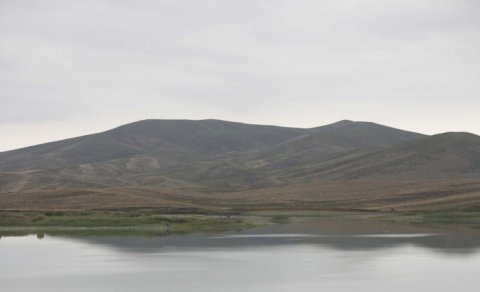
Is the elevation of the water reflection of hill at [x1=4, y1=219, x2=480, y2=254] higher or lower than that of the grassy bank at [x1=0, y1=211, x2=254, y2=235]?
lower

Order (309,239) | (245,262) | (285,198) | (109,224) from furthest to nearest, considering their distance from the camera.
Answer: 1. (285,198)
2. (109,224)
3. (309,239)
4. (245,262)

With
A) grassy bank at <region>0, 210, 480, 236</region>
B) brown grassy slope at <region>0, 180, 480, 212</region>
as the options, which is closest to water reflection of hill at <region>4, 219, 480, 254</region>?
grassy bank at <region>0, 210, 480, 236</region>

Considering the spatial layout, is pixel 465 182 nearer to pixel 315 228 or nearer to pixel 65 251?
pixel 315 228

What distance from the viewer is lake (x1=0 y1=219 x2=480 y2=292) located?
41625 millimetres

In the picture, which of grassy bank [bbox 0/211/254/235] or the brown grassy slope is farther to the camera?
the brown grassy slope

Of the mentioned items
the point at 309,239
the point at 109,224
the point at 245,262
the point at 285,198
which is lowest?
the point at 245,262

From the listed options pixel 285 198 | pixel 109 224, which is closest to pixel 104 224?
pixel 109 224

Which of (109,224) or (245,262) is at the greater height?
(109,224)

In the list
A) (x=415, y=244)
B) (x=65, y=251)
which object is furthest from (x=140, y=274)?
(x=415, y=244)

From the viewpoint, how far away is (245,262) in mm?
51781

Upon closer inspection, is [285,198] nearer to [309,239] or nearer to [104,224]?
[104,224]

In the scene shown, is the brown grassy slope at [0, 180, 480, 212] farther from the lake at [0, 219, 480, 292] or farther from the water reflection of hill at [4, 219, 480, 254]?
the lake at [0, 219, 480, 292]

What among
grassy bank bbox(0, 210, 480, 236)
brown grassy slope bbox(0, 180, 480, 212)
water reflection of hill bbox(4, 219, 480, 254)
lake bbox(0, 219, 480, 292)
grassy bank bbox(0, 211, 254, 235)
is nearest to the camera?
lake bbox(0, 219, 480, 292)

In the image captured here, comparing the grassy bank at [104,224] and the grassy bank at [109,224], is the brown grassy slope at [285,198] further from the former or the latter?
the grassy bank at [104,224]
